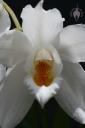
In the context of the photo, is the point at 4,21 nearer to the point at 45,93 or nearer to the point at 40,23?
the point at 40,23

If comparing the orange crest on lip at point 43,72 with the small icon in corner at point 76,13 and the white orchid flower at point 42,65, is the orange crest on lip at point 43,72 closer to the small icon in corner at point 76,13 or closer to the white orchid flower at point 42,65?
the white orchid flower at point 42,65

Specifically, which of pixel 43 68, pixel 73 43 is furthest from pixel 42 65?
pixel 73 43

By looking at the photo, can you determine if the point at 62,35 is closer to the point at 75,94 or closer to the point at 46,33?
the point at 46,33

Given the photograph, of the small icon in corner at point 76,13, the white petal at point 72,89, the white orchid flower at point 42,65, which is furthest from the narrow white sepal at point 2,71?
the small icon in corner at point 76,13

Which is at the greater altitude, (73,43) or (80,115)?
(73,43)

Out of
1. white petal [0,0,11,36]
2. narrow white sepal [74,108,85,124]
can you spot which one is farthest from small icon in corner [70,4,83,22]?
narrow white sepal [74,108,85,124]

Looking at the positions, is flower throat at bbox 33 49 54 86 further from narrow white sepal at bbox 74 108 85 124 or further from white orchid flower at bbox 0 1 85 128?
narrow white sepal at bbox 74 108 85 124

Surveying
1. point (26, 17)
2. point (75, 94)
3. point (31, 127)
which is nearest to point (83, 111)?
point (75, 94)
